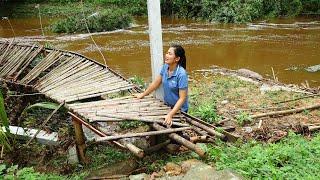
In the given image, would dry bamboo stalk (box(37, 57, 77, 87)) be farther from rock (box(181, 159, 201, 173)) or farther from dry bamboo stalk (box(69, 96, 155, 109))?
rock (box(181, 159, 201, 173))

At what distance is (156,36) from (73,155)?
1669 millimetres

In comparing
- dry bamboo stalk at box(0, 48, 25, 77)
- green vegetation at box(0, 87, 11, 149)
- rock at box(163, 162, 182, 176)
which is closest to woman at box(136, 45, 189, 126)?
rock at box(163, 162, 182, 176)

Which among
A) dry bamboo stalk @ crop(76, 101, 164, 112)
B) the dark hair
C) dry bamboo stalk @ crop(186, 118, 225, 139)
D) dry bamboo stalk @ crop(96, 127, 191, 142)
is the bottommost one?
dry bamboo stalk @ crop(186, 118, 225, 139)

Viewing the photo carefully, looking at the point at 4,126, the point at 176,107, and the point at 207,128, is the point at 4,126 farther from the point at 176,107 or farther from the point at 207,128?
the point at 207,128

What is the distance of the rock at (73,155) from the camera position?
4.76 m

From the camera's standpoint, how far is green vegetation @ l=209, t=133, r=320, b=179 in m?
3.98

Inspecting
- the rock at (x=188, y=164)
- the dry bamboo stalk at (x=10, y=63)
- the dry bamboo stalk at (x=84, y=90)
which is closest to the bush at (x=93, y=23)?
the dry bamboo stalk at (x=10, y=63)

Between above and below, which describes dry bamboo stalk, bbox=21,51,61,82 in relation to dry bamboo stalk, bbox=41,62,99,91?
above

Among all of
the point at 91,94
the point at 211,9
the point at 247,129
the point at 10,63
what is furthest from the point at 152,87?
the point at 211,9

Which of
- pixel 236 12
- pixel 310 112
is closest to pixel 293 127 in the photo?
pixel 310 112

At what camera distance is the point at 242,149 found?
15.1 ft

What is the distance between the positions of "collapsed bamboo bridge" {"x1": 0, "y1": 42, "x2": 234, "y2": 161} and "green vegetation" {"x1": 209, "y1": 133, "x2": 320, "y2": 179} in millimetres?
240

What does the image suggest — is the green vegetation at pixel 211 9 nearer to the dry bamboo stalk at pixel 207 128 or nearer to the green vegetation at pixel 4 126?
the green vegetation at pixel 4 126

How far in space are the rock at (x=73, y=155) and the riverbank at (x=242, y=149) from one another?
0.06 m
